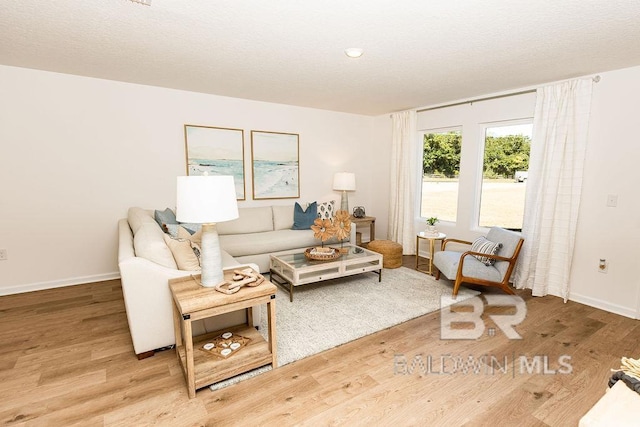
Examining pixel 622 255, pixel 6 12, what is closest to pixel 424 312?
pixel 622 255

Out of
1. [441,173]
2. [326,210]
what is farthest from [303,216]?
[441,173]

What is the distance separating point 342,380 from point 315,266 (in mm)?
1383

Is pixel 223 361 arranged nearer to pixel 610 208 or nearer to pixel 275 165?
pixel 275 165

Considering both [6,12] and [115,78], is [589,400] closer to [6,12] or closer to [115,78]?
[6,12]

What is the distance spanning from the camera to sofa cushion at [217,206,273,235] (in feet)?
14.2

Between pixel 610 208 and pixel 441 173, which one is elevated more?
pixel 441 173

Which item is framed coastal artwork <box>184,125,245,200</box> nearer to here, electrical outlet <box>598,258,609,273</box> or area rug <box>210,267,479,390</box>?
area rug <box>210,267,479,390</box>

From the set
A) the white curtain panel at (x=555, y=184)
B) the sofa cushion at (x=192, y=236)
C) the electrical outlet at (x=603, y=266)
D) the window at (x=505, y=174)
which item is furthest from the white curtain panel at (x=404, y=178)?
the sofa cushion at (x=192, y=236)

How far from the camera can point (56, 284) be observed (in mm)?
3615

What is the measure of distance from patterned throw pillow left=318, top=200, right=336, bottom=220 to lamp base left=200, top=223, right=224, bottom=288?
9.59 feet

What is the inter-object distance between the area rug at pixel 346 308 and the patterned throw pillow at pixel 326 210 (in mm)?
1316

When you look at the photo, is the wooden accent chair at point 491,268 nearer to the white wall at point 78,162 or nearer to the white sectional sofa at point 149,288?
the white sectional sofa at point 149,288

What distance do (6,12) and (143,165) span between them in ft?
6.55

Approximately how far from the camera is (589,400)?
188cm
